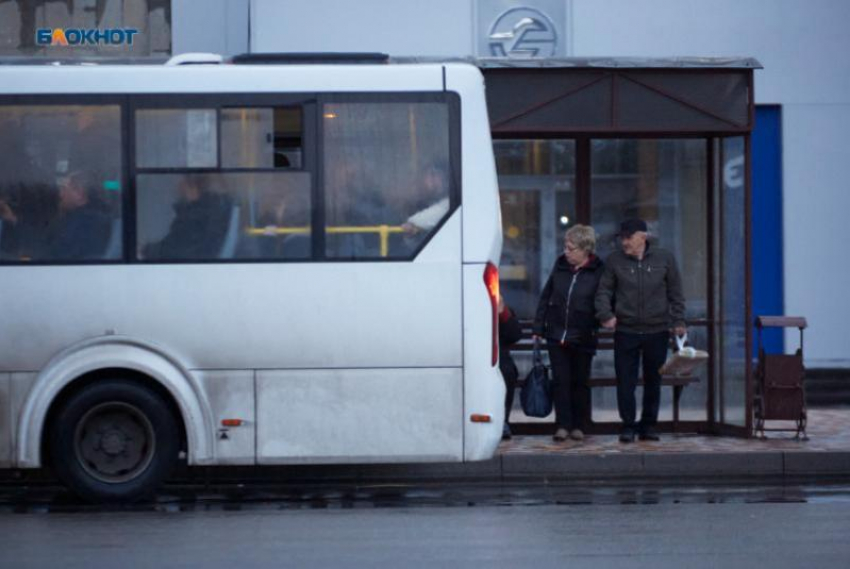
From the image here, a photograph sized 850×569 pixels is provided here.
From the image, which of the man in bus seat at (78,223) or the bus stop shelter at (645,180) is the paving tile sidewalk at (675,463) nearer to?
the bus stop shelter at (645,180)

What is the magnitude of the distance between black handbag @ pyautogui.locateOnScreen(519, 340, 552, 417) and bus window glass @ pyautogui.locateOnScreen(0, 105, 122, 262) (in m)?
4.22

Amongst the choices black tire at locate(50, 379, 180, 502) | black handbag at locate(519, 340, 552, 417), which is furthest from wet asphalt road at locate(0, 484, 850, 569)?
black handbag at locate(519, 340, 552, 417)

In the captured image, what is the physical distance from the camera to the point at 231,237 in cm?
1059

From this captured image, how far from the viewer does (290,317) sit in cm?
1052

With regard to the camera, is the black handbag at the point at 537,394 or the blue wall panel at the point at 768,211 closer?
the black handbag at the point at 537,394

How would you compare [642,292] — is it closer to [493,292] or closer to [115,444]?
[493,292]

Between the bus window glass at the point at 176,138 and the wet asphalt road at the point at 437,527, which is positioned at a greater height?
the bus window glass at the point at 176,138

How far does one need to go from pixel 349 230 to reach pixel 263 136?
2.82 ft

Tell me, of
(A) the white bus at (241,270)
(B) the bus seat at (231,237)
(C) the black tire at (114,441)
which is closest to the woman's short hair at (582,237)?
(A) the white bus at (241,270)

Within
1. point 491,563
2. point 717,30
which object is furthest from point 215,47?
point 491,563

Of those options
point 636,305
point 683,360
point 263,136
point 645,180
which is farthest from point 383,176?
point 645,180

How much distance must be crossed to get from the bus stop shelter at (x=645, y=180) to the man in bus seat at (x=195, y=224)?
3.66 m

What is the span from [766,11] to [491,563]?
1125 cm

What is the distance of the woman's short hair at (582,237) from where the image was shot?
13.5 metres
